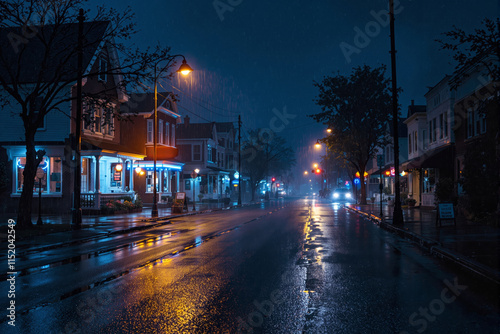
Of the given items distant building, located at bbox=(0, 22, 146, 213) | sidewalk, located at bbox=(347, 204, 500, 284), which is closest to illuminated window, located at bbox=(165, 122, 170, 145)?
distant building, located at bbox=(0, 22, 146, 213)

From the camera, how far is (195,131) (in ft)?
197

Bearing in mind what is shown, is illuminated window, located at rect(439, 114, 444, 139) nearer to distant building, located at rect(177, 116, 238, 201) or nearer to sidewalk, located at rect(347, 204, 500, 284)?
sidewalk, located at rect(347, 204, 500, 284)

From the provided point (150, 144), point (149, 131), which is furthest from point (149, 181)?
point (149, 131)

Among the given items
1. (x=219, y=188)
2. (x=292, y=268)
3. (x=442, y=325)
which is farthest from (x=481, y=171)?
(x=219, y=188)

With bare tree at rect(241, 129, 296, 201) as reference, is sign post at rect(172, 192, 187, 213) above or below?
below

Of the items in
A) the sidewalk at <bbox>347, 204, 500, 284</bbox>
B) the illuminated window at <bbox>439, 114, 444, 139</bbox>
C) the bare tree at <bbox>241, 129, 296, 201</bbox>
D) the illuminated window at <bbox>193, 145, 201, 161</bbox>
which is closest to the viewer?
the sidewalk at <bbox>347, 204, 500, 284</bbox>

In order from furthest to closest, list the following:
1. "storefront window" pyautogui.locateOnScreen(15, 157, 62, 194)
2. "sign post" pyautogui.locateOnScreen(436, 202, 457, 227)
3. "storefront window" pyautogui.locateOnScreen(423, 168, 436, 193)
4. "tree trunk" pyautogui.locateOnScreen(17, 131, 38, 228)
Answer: "storefront window" pyautogui.locateOnScreen(423, 168, 436, 193) < "storefront window" pyautogui.locateOnScreen(15, 157, 62, 194) < "tree trunk" pyautogui.locateOnScreen(17, 131, 38, 228) < "sign post" pyautogui.locateOnScreen(436, 202, 457, 227)

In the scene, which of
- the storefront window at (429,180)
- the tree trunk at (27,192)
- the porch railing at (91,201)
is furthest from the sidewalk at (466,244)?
the porch railing at (91,201)

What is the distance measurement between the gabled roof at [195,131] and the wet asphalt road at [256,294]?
46.2m

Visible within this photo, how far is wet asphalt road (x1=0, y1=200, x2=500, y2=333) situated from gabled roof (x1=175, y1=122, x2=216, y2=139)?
1820 inches

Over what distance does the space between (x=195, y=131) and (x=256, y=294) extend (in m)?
53.4

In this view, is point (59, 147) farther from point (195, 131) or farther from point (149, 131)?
point (195, 131)

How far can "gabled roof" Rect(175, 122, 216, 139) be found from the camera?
59100 mm

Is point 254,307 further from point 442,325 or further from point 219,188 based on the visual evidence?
point 219,188
